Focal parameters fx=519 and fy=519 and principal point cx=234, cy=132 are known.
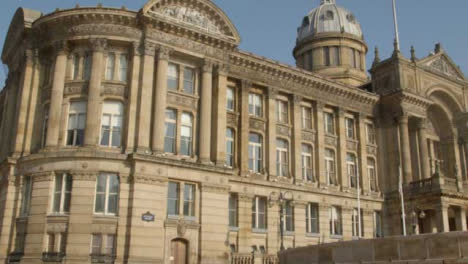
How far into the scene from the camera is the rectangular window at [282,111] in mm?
41500

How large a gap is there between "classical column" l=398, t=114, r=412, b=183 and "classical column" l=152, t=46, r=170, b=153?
22986 millimetres

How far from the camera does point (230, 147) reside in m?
37.9

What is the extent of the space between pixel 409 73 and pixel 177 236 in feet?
92.2

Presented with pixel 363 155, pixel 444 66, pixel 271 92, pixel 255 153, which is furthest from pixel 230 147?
pixel 444 66

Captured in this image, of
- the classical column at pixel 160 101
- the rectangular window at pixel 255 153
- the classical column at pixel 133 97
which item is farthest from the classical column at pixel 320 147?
the classical column at pixel 133 97

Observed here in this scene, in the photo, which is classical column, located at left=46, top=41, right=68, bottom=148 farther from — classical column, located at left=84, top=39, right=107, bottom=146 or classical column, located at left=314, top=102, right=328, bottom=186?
classical column, located at left=314, top=102, right=328, bottom=186

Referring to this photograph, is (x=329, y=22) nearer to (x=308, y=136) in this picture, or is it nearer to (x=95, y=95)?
(x=308, y=136)

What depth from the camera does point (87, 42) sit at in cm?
3269

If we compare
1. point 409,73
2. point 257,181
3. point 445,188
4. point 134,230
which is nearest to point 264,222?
point 257,181

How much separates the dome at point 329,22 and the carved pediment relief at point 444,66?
13646 mm

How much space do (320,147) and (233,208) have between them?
10.3 metres

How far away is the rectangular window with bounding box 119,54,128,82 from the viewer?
32.8m

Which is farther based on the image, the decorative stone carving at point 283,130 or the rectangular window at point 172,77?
the decorative stone carving at point 283,130

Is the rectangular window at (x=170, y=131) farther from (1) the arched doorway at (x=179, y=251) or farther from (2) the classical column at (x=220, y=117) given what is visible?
(1) the arched doorway at (x=179, y=251)
